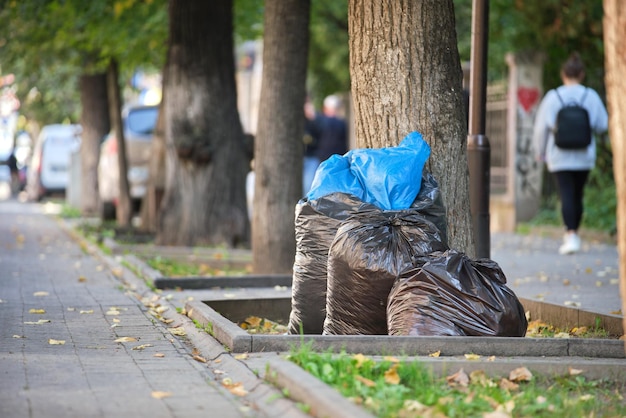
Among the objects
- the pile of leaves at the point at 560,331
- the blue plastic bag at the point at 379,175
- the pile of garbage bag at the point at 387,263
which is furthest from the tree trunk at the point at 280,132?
the blue plastic bag at the point at 379,175

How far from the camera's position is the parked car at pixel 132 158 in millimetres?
20359

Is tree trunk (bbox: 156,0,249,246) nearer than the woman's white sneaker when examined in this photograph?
No

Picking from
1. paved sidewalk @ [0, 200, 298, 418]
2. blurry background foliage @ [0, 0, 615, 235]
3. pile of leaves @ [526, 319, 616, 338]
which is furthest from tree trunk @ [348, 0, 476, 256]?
blurry background foliage @ [0, 0, 615, 235]

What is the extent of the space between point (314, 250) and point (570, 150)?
6532mm

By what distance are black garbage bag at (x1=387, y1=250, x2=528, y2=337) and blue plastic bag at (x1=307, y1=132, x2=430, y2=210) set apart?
2.01 ft

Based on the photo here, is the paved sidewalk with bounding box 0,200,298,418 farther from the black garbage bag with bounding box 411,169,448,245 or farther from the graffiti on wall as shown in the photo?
the graffiti on wall

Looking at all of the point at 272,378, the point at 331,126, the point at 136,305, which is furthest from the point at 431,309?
the point at 331,126

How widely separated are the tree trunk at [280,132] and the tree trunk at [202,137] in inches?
134

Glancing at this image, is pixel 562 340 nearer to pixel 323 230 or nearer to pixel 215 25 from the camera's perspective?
pixel 323 230

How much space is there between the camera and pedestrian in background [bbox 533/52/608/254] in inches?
510

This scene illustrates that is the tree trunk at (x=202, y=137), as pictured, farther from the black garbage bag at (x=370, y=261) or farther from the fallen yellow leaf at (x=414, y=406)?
the fallen yellow leaf at (x=414, y=406)

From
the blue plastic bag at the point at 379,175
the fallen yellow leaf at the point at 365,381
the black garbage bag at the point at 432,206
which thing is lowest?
the fallen yellow leaf at the point at 365,381

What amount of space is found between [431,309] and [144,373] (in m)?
1.52

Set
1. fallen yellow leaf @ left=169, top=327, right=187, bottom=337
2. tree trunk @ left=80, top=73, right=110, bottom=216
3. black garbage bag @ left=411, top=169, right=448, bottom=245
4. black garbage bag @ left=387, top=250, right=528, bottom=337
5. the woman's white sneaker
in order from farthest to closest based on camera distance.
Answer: tree trunk @ left=80, top=73, right=110, bottom=216 < the woman's white sneaker < fallen yellow leaf @ left=169, top=327, right=187, bottom=337 < black garbage bag @ left=411, top=169, right=448, bottom=245 < black garbage bag @ left=387, top=250, right=528, bottom=337
